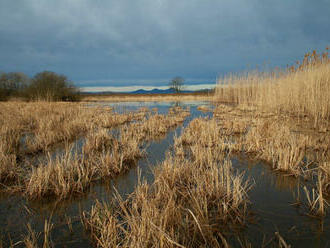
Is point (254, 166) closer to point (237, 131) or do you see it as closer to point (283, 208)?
point (283, 208)

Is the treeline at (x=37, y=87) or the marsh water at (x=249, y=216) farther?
the treeline at (x=37, y=87)

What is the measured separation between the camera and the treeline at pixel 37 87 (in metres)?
23.9

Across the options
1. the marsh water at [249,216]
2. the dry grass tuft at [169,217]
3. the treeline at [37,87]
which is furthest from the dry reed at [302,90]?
the treeline at [37,87]

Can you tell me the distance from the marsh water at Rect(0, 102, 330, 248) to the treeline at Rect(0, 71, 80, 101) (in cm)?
2401

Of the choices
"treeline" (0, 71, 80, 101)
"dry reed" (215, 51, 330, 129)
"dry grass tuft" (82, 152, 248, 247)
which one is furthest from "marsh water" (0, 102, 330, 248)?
"treeline" (0, 71, 80, 101)

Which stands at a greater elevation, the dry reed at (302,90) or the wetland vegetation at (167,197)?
the dry reed at (302,90)

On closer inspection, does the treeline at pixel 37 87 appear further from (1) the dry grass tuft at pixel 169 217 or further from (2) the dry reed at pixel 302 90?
(1) the dry grass tuft at pixel 169 217

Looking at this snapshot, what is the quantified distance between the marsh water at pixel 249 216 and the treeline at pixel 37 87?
24.0 m

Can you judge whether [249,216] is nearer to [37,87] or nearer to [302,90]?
[302,90]

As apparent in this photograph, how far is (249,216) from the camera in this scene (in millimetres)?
2191

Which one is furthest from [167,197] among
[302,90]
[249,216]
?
[302,90]

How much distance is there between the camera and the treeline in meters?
23.9

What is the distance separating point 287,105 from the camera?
916 cm

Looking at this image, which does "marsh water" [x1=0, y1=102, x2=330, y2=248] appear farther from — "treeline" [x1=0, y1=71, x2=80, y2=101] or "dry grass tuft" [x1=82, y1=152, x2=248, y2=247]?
"treeline" [x1=0, y1=71, x2=80, y2=101]
